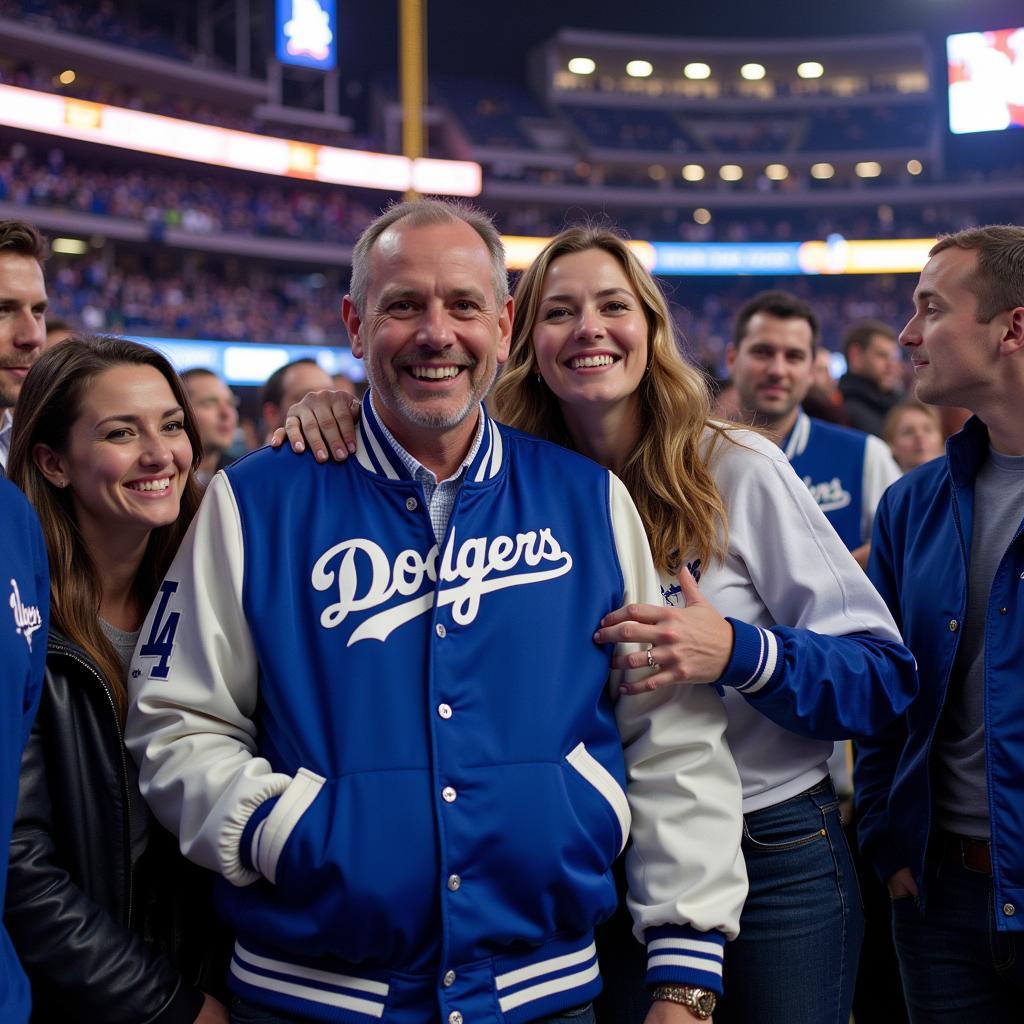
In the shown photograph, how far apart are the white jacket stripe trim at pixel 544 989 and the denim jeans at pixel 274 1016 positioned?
43 mm

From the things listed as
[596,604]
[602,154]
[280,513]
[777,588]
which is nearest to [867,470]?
[777,588]

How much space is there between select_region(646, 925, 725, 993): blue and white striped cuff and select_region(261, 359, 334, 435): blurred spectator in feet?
11.3

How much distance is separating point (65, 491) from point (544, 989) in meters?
1.25

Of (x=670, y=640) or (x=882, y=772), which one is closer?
(x=670, y=640)

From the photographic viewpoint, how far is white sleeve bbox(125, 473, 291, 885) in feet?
5.38

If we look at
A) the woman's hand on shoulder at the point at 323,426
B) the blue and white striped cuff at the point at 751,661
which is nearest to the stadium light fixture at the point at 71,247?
the woman's hand on shoulder at the point at 323,426

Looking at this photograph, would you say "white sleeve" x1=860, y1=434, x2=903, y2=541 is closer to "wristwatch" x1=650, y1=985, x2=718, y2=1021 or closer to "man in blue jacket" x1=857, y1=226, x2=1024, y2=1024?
"man in blue jacket" x1=857, y1=226, x2=1024, y2=1024

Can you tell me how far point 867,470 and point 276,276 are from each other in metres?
29.3

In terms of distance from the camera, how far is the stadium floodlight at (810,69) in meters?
41.5

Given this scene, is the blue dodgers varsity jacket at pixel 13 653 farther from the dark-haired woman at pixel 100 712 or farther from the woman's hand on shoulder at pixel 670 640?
the woman's hand on shoulder at pixel 670 640

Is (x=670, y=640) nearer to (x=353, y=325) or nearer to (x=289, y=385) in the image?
(x=353, y=325)

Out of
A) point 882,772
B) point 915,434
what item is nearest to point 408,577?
point 882,772

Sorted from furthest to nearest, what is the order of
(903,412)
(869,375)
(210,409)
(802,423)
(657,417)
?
(869,375)
(210,409)
(903,412)
(802,423)
(657,417)

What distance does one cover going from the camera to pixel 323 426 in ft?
6.40
